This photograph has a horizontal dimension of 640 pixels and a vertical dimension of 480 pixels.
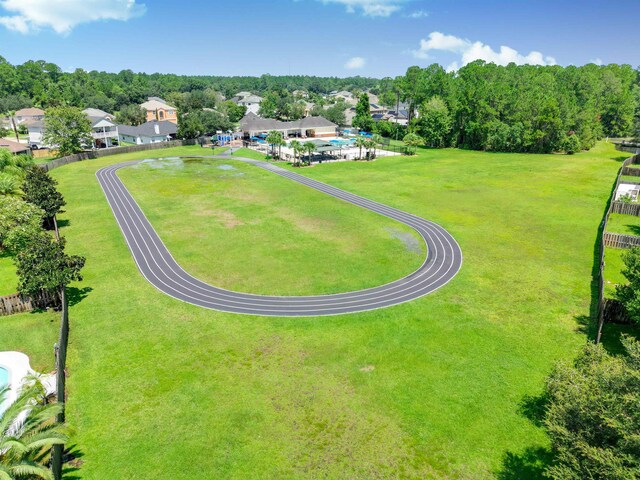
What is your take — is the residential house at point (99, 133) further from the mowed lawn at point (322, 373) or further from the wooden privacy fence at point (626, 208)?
the wooden privacy fence at point (626, 208)

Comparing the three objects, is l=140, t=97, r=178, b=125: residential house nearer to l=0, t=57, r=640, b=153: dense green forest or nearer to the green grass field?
l=0, t=57, r=640, b=153: dense green forest

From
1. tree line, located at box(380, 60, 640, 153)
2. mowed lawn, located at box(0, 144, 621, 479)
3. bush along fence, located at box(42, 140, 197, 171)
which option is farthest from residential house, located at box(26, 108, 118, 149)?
tree line, located at box(380, 60, 640, 153)

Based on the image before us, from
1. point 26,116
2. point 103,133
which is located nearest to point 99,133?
point 103,133

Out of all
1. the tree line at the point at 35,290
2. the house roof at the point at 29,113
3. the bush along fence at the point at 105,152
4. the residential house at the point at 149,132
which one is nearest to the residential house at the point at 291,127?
the bush along fence at the point at 105,152

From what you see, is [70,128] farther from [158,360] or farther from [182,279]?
[158,360]

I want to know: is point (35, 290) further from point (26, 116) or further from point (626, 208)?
point (26, 116)

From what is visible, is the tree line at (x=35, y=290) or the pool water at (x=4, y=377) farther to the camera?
the pool water at (x=4, y=377)
